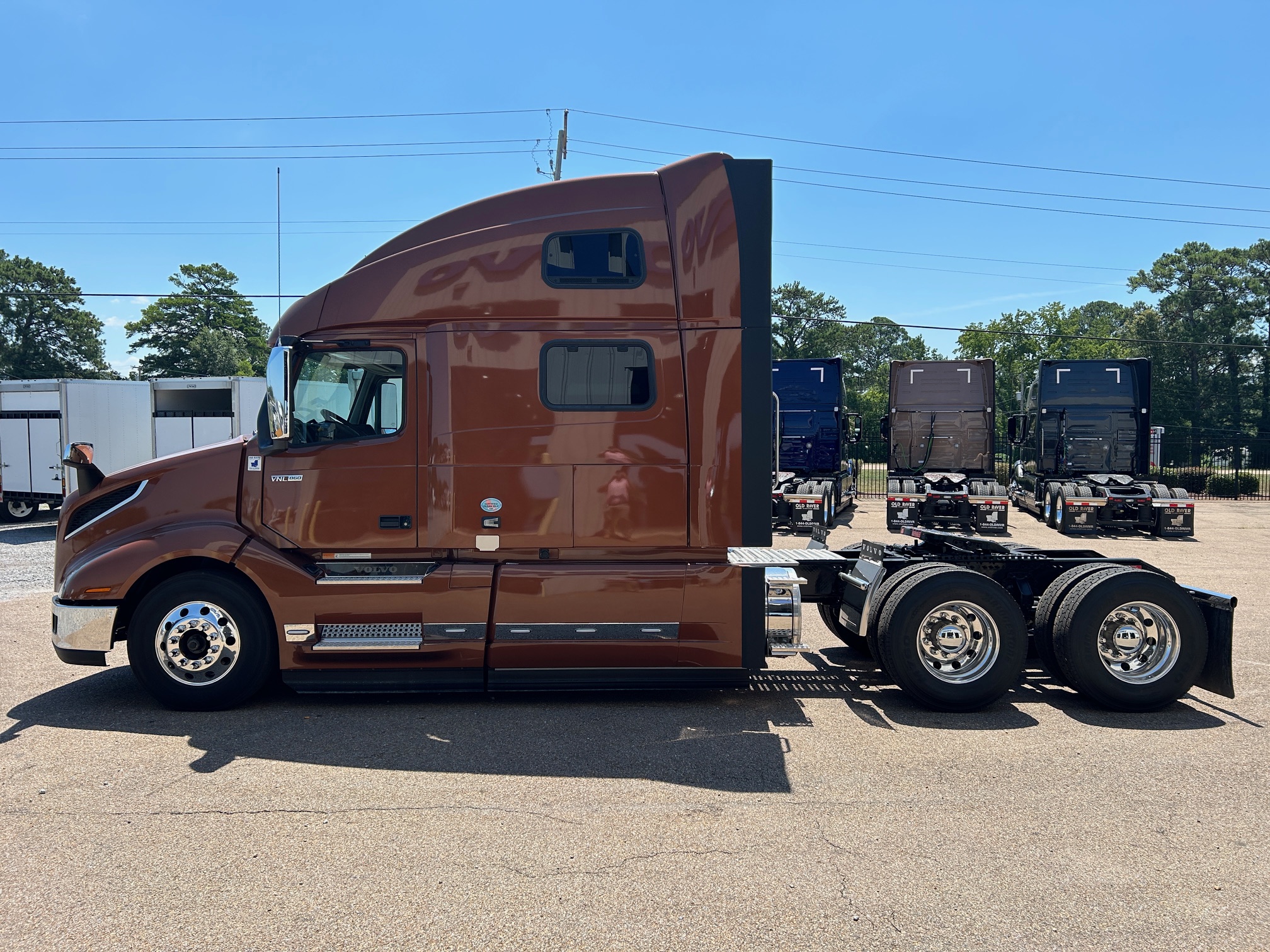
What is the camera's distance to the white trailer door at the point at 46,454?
60.1 feet

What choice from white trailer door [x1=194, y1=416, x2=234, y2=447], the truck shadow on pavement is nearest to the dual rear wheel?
the truck shadow on pavement

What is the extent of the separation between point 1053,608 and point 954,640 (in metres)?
0.84

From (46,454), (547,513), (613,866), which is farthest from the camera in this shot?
(46,454)

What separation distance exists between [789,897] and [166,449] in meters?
20.4

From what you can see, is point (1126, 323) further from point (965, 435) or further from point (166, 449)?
point (166, 449)

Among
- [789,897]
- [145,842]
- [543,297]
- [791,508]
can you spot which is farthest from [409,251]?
[791,508]

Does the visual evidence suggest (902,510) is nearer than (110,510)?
No

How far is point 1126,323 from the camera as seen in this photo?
65688 millimetres

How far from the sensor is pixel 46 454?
18578 mm

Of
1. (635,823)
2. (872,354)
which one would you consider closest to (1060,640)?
(635,823)

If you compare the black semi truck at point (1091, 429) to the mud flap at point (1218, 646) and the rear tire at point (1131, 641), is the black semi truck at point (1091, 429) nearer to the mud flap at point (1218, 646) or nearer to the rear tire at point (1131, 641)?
the mud flap at point (1218, 646)

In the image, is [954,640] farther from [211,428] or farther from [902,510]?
[211,428]

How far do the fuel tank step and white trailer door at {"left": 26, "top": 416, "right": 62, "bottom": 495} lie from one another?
1616 cm

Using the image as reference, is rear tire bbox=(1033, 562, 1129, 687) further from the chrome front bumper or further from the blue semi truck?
the blue semi truck
